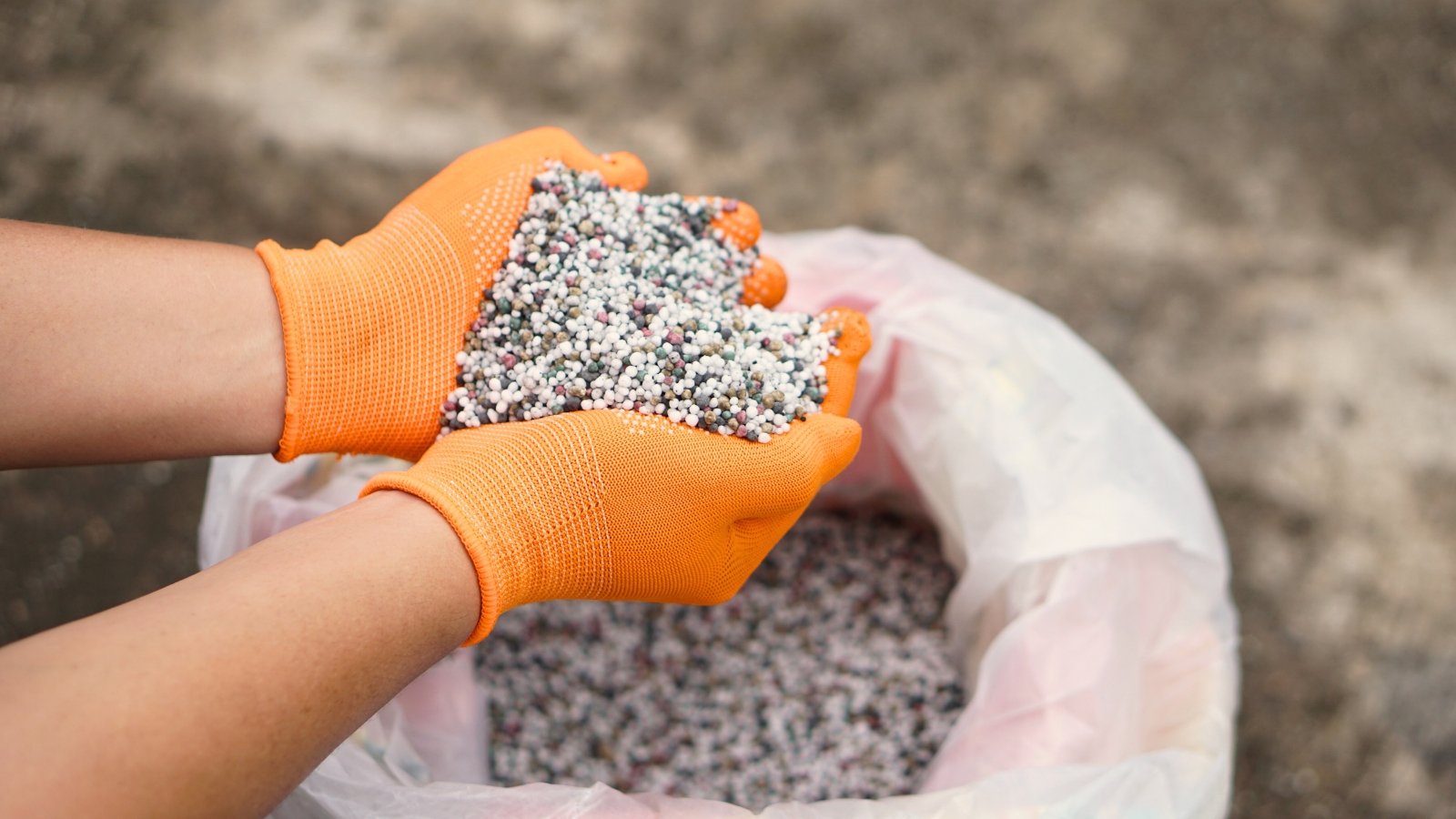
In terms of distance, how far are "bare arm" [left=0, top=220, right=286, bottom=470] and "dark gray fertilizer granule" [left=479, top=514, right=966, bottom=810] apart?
0.37 metres

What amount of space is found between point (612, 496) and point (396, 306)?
212 mm

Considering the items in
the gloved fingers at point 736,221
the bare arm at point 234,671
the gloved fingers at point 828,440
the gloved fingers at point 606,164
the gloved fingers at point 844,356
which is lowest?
the bare arm at point 234,671

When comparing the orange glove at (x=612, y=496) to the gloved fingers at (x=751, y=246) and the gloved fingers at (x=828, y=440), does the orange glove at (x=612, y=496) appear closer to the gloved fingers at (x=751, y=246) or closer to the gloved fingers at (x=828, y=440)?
the gloved fingers at (x=828, y=440)

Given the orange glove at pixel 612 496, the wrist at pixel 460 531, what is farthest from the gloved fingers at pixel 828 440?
the wrist at pixel 460 531

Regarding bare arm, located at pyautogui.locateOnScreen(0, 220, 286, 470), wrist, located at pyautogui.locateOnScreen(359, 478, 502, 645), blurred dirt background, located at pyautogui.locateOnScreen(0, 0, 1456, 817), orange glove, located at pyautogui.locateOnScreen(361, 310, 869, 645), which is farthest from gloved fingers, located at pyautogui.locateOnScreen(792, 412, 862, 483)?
blurred dirt background, located at pyautogui.locateOnScreen(0, 0, 1456, 817)

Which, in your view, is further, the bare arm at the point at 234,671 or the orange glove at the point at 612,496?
the orange glove at the point at 612,496

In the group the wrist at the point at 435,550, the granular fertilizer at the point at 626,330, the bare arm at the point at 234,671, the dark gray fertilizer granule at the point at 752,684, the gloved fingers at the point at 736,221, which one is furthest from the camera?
the dark gray fertilizer granule at the point at 752,684

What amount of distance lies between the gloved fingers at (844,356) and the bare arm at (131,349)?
1.27 feet

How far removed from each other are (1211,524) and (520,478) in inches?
23.6

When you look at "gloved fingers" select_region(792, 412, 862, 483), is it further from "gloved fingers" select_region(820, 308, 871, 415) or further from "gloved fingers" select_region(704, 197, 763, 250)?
"gloved fingers" select_region(704, 197, 763, 250)

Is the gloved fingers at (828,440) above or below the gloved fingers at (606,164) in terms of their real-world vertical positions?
below

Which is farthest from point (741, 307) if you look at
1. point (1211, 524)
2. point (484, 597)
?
point (1211, 524)

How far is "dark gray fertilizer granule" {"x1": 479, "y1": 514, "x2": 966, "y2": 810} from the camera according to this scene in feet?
2.94

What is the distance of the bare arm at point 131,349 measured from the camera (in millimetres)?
606
